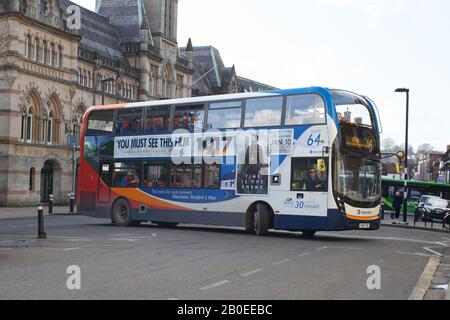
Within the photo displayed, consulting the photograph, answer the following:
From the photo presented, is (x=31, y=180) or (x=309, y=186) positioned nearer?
(x=309, y=186)

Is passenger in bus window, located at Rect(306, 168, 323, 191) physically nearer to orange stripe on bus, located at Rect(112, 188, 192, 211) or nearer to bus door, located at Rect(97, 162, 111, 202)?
orange stripe on bus, located at Rect(112, 188, 192, 211)

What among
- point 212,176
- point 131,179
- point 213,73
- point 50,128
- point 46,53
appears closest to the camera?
point 212,176

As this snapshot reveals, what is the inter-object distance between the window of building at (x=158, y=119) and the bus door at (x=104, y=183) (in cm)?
263

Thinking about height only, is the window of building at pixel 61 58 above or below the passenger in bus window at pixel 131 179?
above

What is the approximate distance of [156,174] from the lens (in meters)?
23.8

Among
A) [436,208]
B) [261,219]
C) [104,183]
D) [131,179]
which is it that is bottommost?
[436,208]

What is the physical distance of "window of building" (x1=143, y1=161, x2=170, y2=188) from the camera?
23.5m

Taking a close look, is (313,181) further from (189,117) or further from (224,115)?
(189,117)

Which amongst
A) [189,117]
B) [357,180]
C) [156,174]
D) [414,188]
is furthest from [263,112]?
[414,188]

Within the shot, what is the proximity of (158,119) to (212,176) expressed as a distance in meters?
3.18

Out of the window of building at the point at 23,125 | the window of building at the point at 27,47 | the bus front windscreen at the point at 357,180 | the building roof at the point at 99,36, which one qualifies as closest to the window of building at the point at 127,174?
the bus front windscreen at the point at 357,180

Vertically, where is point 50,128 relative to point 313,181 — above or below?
above

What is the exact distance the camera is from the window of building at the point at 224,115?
70.4 ft

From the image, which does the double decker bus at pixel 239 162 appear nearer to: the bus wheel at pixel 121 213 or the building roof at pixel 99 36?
the bus wheel at pixel 121 213
